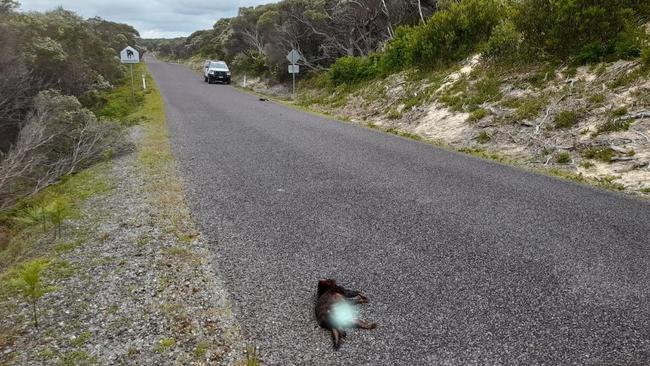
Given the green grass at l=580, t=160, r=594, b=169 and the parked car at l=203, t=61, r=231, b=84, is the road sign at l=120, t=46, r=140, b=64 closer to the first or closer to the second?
the parked car at l=203, t=61, r=231, b=84

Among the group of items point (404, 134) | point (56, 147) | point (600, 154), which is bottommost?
point (56, 147)

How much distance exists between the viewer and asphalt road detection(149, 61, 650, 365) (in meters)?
3.35

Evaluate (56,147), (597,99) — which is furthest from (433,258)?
(56,147)

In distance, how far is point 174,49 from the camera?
8912 centimetres

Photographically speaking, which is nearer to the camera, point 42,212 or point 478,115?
point 42,212

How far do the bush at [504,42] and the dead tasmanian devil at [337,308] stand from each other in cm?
1258

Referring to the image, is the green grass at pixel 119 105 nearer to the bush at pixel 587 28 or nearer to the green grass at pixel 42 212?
the green grass at pixel 42 212

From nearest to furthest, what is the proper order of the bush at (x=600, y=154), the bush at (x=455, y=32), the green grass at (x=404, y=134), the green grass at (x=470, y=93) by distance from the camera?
the bush at (x=600, y=154), the green grass at (x=404, y=134), the green grass at (x=470, y=93), the bush at (x=455, y=32)

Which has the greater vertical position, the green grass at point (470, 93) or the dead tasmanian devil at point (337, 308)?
the green grass at point (470, 93)

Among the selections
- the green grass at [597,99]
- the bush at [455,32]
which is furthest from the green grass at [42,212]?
the bush at [455,32]

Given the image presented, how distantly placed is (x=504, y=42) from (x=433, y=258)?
11873mm

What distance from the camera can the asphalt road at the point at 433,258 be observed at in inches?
132

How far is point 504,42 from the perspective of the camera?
1410 cm

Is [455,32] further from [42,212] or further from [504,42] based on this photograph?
[42,212]
